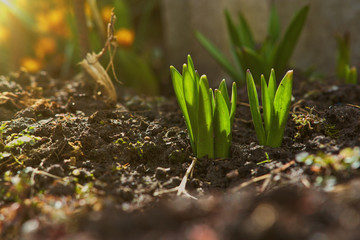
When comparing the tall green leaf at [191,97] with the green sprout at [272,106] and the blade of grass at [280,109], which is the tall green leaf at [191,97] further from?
the blade of grass at [280,109]

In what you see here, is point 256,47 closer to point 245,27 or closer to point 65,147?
point 245,27

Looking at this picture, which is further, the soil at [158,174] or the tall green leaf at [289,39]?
the tall green leaf at [289,39]

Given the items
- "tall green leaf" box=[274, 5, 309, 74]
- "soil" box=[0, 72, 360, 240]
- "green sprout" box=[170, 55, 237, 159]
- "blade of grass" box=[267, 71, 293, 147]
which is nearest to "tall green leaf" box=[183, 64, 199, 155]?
"green sprout" box=[170, 55, 237, 159]

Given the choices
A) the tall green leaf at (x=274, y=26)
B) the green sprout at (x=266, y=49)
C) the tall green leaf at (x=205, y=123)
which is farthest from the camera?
the tall green leaf at (x=274, y=26)

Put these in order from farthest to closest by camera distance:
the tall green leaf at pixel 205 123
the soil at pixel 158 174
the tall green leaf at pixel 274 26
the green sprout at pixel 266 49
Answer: the tall green leaf at pixel 274 26 → the green sprout at pixel 266 49 → the tall green leaf at pixel 205 123 → the soil at pixel 158 174

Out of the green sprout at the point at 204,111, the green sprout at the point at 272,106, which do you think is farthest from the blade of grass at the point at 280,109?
the green sprout at the point at 204,111

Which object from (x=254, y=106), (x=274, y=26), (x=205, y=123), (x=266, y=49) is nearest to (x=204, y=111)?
(x=205, y=123)

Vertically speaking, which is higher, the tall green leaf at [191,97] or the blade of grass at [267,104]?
the tall green leaf at [191,97]
